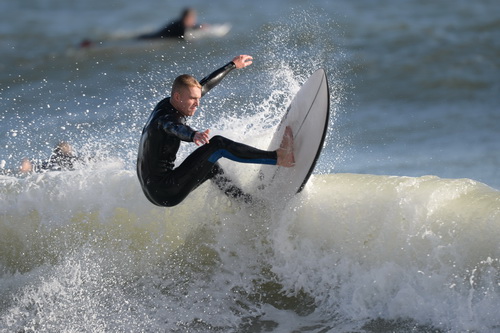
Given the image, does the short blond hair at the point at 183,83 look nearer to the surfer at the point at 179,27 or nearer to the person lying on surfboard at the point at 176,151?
the person lying on surfboard at the point at 176,151

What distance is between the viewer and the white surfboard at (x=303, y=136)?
508 cm

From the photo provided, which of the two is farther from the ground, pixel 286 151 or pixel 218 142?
pixel 218 142

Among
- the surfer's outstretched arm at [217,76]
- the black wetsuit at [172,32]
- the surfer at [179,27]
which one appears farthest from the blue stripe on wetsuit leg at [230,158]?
the black wetsuit at [172,32]

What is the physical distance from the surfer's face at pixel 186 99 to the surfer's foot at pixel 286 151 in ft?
2.40

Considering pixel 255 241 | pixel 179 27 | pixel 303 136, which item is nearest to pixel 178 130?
pixel 303 136

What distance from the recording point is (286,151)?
531cm

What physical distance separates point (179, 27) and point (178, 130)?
13841 millimetres

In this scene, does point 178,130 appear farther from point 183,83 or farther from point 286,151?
point 286,151

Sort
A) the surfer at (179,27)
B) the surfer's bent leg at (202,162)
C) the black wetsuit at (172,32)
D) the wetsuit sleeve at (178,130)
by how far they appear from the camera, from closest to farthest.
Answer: the wetsuit sleeve at (178,130), the surfer's bent leg at (202,162), the surfer at (179,27), the black wetsuit at (172,32)

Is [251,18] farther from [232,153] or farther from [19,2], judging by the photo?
[232,153]

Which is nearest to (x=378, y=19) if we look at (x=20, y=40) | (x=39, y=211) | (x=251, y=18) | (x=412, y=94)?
(x=251, y=18)

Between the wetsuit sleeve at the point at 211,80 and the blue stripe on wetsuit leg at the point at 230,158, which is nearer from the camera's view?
the blue stripe on wetsuit leg at the point at 230,158

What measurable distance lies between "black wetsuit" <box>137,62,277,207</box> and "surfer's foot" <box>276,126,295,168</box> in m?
0.09

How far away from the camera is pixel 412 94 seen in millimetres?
13477
